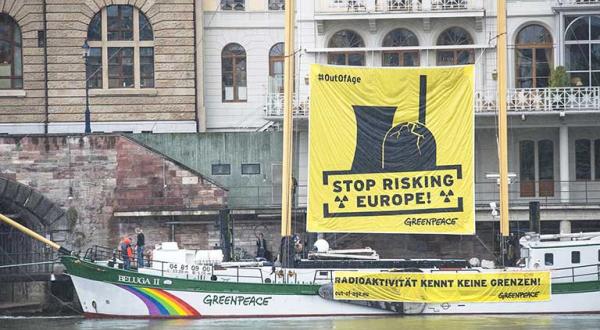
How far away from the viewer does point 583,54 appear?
71.9 m

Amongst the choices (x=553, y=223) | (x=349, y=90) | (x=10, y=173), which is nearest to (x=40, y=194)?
(x=10, y=173)

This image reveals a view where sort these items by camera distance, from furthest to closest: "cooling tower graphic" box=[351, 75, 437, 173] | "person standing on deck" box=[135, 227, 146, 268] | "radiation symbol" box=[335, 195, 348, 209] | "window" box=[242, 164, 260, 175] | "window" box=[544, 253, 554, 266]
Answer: "window" box=[242, 164, 260, 175], "person standing on deck" box=[135, 227, 146, 268], "cooling tower graphic" box=[351, 75, 437, 173], "radiation symbol" box=[335, 195, 348, 209], "window" box=[544, 253, 554, 266]

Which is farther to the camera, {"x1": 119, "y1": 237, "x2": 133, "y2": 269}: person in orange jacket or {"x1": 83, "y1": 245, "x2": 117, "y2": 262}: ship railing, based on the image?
{"x1": 83, "y1": 245, "x2": 117, "y2": 262}: ship railing

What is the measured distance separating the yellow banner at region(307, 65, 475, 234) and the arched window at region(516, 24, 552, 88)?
43.3 ft

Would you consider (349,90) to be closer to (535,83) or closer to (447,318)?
(447,318)

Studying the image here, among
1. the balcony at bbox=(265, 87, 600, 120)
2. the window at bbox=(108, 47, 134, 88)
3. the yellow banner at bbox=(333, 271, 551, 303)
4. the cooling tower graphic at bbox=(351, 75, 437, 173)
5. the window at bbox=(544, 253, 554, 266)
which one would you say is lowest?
the yellow banner at bbox=(333, 271, 551, 303)

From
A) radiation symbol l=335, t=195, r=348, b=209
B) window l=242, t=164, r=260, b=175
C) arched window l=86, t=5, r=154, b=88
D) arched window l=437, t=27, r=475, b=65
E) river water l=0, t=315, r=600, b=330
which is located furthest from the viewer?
arched window l=86, t=5, r=154, b=88

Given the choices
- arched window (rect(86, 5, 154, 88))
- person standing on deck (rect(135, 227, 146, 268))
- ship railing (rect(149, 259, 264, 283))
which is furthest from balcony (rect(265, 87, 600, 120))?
ship railing (rect(149, 259, 264, 283))

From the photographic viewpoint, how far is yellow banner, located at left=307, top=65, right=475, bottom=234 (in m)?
59.5

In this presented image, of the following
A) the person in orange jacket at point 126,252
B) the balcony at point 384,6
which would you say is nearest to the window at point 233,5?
the balcony at point 384,6

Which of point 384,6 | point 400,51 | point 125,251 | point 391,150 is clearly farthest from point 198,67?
point 391,150

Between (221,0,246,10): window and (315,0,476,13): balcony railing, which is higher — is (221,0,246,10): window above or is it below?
above

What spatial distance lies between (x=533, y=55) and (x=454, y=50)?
330 centimetres

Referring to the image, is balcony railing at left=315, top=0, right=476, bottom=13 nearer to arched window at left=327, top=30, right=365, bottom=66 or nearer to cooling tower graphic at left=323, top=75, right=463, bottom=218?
arched window at left=327, top=30, right=365, bottom=66
